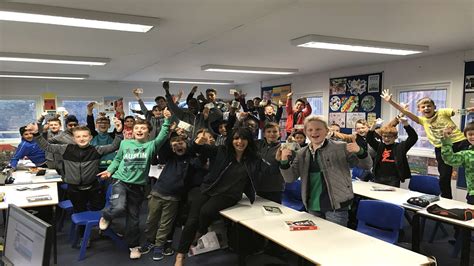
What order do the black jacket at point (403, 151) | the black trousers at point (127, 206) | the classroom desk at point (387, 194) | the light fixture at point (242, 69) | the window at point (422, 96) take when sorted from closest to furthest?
the classroom desk at point (387, 194), the black trousers at point (127, 206), the black jacket at point (403, 151), the window at point (422, 96), the light fixture at point (242, 69)

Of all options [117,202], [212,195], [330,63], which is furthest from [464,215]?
[330,63]

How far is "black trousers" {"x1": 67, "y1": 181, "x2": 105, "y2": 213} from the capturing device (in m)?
3.96

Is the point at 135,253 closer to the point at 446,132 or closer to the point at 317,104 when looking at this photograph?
the point at 446,132

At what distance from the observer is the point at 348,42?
4461 mm

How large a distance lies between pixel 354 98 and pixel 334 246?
5745 millimetres

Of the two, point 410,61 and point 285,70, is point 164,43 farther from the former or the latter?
point 410,61

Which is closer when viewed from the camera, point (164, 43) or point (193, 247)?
point (193, 247)

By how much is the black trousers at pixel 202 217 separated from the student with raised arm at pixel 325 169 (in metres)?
0.70

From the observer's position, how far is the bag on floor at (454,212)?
2.68 meters

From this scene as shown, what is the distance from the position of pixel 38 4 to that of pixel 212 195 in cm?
239

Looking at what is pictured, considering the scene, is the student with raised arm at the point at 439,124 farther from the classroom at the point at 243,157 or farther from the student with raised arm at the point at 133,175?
the student with raised arm at the point at 133,175

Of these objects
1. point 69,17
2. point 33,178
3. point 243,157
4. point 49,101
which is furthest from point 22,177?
point 49,101

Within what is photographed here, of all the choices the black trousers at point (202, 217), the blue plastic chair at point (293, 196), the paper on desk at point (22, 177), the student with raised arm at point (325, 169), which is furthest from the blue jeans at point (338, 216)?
the paper on desk at point (22, 177)

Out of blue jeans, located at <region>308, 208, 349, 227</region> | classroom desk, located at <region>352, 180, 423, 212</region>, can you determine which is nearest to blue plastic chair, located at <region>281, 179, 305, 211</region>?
classroom desk, located at <region>352, 180, 423, 212</region>
